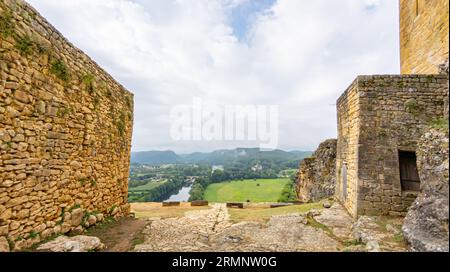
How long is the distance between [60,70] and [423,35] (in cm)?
1077

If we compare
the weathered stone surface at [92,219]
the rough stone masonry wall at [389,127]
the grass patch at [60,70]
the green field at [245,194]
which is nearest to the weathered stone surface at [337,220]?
the rough stone masonry wall at [389,127]

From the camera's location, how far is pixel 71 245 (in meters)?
4.21

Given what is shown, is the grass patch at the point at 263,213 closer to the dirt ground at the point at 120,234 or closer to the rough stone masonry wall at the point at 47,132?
the dirt ground at the point at 120,234

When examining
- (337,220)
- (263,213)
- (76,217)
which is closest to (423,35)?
(337,220)

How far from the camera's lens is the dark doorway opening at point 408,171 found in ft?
20.5

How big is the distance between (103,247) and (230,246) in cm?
285

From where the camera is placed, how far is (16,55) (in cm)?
401

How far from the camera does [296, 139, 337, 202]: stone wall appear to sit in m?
13.4

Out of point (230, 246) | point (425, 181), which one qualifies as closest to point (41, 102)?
point (230, 246)

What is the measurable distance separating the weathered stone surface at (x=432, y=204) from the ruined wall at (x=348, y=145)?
215cm

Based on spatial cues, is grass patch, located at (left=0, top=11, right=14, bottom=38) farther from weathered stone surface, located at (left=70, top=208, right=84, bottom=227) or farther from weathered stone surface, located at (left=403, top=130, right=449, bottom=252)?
weathered stone surface, located at (left=403, top=130, right=449, bottom=252)

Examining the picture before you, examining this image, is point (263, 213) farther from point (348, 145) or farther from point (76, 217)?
point (76, 217)
